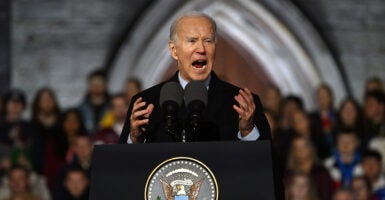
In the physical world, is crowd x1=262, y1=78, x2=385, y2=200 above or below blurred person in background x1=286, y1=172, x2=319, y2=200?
above

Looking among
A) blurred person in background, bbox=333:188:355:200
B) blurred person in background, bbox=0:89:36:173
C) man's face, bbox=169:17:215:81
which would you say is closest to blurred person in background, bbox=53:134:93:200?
blurred person in background, bbox=0:89:36:173

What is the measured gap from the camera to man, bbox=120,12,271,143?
4.08 metres

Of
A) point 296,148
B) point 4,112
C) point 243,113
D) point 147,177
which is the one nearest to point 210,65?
point 243,113

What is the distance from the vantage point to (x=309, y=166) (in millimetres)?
8406

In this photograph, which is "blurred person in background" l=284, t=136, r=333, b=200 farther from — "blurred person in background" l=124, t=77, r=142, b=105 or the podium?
the podium

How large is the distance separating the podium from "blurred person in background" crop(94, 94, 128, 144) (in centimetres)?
451

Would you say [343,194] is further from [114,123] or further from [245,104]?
[245,104]

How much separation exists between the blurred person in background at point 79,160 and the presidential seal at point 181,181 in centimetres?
445

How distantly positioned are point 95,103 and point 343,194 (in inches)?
88.2

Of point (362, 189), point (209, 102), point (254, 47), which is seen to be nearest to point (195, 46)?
point (209, 102)

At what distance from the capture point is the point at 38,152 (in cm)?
864

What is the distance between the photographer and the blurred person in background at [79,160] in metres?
8.16

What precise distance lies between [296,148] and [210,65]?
4.30 metres

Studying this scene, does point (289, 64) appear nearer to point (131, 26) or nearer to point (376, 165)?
point (131, 26)
